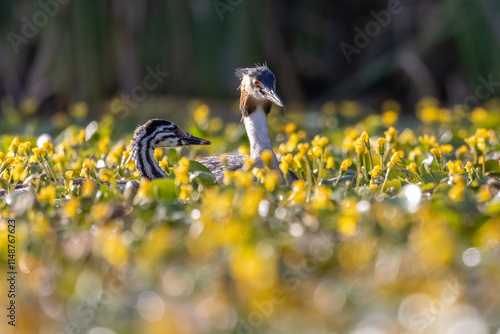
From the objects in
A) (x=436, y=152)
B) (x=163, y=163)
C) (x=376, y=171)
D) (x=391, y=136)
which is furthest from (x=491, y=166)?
(x=163, y=163)

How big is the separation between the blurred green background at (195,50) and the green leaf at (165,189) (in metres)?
7.13

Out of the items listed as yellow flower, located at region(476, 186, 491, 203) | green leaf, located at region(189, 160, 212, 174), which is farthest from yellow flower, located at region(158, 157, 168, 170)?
yellow flower, located at region(476, 186, 491, 203)

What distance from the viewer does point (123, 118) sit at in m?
11.0

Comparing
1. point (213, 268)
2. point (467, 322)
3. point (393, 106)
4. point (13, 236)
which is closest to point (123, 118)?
point (393, 106)

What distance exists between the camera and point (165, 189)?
5.16 metres

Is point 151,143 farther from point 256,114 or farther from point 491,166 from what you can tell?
point 491,166

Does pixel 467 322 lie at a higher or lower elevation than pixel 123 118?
lower

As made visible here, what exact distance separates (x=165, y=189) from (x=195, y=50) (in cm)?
736

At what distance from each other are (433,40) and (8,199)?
26.5 ft

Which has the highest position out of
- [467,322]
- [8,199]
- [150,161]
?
[150,161]

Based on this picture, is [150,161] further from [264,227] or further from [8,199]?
[264,227]

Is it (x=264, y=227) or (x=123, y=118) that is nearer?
(x=264, y=227)

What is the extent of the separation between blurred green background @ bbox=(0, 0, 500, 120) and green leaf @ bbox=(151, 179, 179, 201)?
7.13 m

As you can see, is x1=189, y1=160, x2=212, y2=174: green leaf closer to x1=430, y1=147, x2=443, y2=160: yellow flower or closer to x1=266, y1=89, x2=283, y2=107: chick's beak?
x1=266, y1=89, x2=283, y2=107: chick's beak
